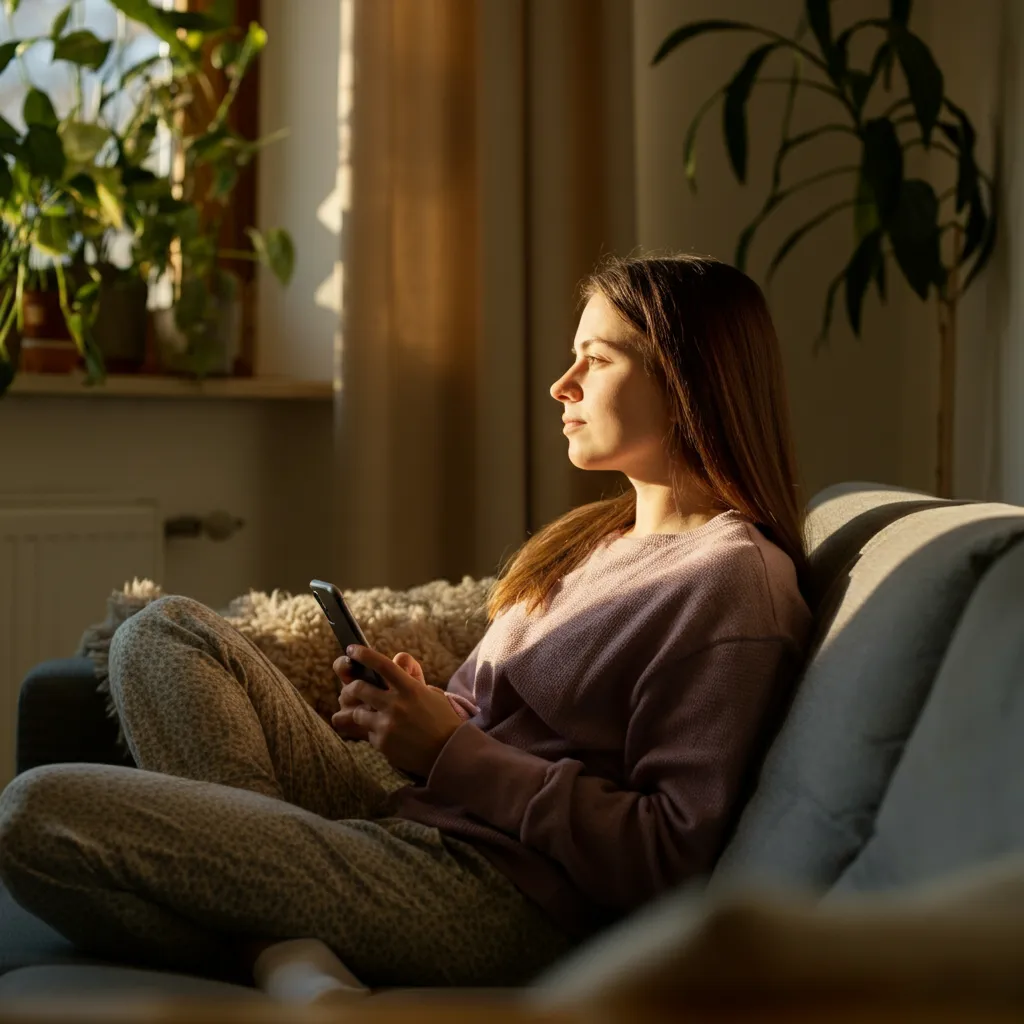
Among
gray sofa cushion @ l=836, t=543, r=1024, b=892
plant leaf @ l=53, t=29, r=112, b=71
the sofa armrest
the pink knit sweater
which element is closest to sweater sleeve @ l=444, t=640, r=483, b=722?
the pink knit sweater

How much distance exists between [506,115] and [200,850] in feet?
5.65

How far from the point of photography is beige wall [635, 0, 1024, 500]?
273 centimetres

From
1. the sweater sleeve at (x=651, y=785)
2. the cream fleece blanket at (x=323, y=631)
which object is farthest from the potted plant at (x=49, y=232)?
the sweater sleeve at (x=651, y=785)

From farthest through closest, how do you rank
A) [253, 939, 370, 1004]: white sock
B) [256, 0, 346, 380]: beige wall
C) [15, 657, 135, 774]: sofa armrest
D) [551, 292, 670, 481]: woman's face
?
1. [256, 0, 346, 380]: beige wall
2. [15, 657, 135, 774]: sofa armrest
3. [551, 292, 670, 481]: woman's face
4. [253, 939, 370, 1004]: white sock

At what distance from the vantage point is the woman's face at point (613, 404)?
1316 mm

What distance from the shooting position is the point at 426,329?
2.54 meters

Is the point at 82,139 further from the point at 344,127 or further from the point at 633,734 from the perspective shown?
the point at 633,734

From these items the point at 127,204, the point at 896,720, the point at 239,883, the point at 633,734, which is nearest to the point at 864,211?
the point at 127,204

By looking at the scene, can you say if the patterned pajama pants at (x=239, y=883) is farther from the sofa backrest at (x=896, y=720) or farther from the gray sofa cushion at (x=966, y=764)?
the gray sofa cushion at (x=966, y=764)

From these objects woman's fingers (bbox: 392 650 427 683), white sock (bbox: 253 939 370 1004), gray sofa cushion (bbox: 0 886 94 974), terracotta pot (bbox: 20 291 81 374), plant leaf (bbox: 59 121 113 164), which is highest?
plant leaf (bbox: 59 121 113 164)

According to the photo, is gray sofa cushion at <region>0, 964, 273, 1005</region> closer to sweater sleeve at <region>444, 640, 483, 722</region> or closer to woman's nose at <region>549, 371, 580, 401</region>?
sweater sleeve at <region>444, 640, 483, 722</region>

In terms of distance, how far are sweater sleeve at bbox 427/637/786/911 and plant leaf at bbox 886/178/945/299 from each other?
118cm

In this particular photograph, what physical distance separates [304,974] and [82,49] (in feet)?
5.42

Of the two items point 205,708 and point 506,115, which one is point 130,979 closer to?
point 205,708
